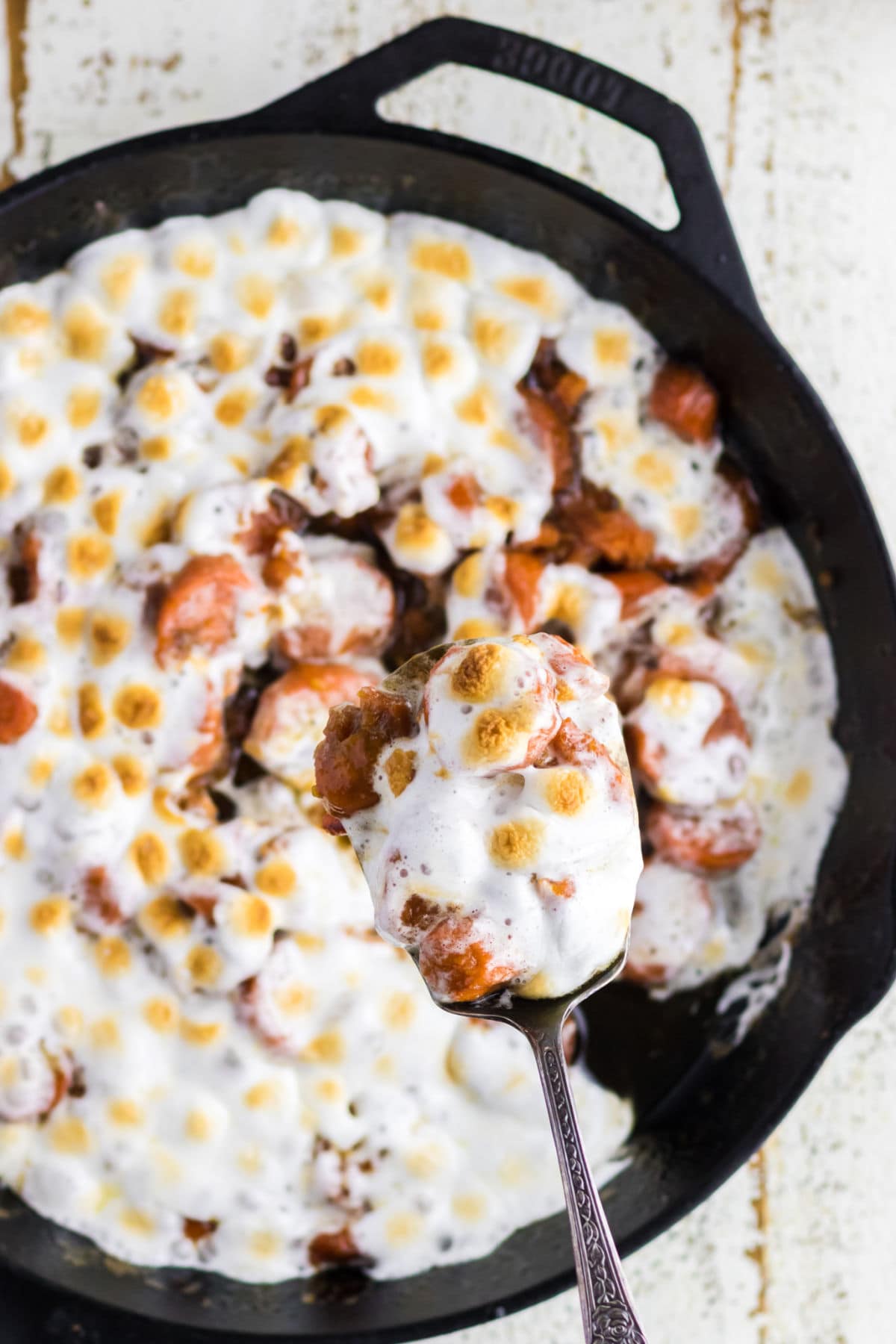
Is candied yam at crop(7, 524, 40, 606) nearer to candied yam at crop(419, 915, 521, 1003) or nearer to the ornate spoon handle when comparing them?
Result: candied yam at crop(419, 915, 521, 1003)

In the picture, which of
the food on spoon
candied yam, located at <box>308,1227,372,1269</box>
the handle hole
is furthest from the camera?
the handle hole

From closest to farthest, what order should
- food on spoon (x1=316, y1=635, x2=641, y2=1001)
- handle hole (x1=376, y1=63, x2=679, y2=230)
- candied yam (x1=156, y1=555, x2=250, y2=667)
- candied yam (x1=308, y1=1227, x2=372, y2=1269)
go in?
food on spoon (x1=316, y1=635, x2=641, y2=1001) → candied yam (x1=156, y1=555, x2=250, y2=667) → candied yam (x1=308, y1=1227, x2=372, y2=1269) → handle hole (x1=376, y1=63, x2=679, y2=230)

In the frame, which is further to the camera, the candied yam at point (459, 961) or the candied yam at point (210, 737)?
the candied yam at point (210, 737)

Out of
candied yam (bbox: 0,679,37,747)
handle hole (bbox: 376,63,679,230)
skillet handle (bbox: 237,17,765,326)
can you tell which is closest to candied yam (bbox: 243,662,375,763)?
candied yam (bbox: 0,679,37,747)

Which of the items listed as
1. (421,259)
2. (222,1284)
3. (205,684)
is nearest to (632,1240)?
(222,1284)

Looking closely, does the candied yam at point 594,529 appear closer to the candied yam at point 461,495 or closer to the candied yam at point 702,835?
the candied yam at point 461,495

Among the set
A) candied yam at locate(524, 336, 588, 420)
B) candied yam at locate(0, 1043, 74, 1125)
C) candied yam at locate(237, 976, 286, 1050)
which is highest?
candied yam at locate(524, 336, 588, 420)

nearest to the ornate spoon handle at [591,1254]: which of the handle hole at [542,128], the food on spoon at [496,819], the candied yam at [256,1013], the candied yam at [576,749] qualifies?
the food on spoon at [496,819]

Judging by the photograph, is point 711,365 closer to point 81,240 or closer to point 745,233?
point 745,233
